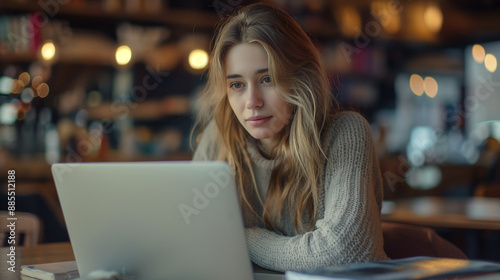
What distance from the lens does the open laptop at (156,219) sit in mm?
923

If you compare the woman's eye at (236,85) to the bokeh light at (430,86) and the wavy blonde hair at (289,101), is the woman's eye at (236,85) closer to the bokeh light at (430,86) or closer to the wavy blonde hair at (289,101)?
the wavy blonde hair at (289,101)

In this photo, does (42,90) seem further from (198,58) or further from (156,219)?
A: (156,219)

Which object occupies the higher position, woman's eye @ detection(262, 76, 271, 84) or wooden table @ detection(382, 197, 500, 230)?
woman's eye @ detection(262, 76, 271, 84)

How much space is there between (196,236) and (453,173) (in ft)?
18.6

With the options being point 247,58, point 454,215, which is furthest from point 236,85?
point 454,215

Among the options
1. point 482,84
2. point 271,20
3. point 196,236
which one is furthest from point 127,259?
point 482,84

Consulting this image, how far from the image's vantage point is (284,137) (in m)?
1.56

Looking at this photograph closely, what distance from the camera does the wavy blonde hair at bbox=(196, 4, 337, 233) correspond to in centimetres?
147

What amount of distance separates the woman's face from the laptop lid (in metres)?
0.53

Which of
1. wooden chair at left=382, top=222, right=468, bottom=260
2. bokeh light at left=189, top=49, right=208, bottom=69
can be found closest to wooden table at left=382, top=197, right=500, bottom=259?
wooden chair at left=382, top=222, right=468, bottom=260

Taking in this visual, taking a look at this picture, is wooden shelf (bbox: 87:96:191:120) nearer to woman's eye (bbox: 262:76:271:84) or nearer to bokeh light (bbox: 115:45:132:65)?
bokeh light (bbox: 115:45:132:65)

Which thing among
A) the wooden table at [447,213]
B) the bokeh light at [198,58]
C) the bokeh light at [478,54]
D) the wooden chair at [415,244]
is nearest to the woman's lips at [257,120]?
the wooden chair at [415,244]

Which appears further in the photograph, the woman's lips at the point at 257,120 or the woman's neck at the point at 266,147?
the woman's neck at the point at 266,147

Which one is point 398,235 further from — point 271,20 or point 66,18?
point 66,18
